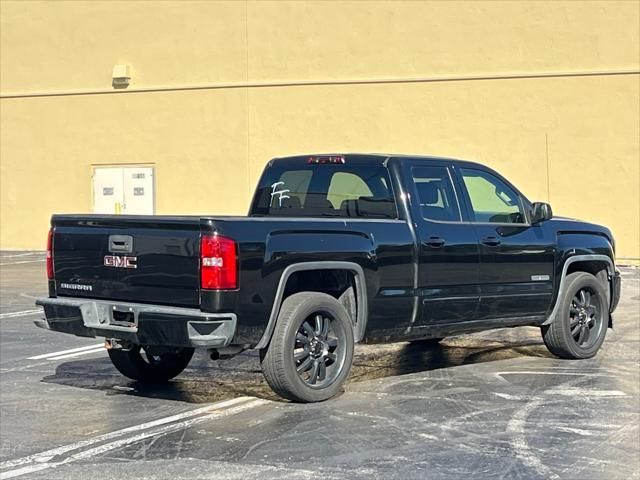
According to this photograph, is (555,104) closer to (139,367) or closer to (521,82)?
(521,82)

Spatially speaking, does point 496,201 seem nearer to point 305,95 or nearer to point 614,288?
point 614,288

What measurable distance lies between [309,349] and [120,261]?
160 cm

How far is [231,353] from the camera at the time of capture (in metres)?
8.49

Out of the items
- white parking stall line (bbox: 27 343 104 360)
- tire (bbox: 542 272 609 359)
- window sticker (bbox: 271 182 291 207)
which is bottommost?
white parking stall line (bbox: 27 343 104 360)

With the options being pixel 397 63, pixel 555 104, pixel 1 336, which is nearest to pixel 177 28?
pixel 397 63

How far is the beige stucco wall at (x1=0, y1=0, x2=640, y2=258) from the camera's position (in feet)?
79.0

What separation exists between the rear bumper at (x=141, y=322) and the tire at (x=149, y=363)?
0.96 m

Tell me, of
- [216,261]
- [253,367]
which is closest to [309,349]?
[216,261]

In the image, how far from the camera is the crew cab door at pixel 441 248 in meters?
9.62

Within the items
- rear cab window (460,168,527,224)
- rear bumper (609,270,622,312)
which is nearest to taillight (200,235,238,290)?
rear cab window (460,168,527,224)

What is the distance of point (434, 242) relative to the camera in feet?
31.7

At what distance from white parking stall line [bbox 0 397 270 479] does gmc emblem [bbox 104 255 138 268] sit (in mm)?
1172

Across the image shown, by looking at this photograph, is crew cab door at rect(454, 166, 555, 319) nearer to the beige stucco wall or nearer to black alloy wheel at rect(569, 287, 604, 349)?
black alloy wheel at rect(569, 287, 604, 349)

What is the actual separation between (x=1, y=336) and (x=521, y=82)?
14.8 meters
